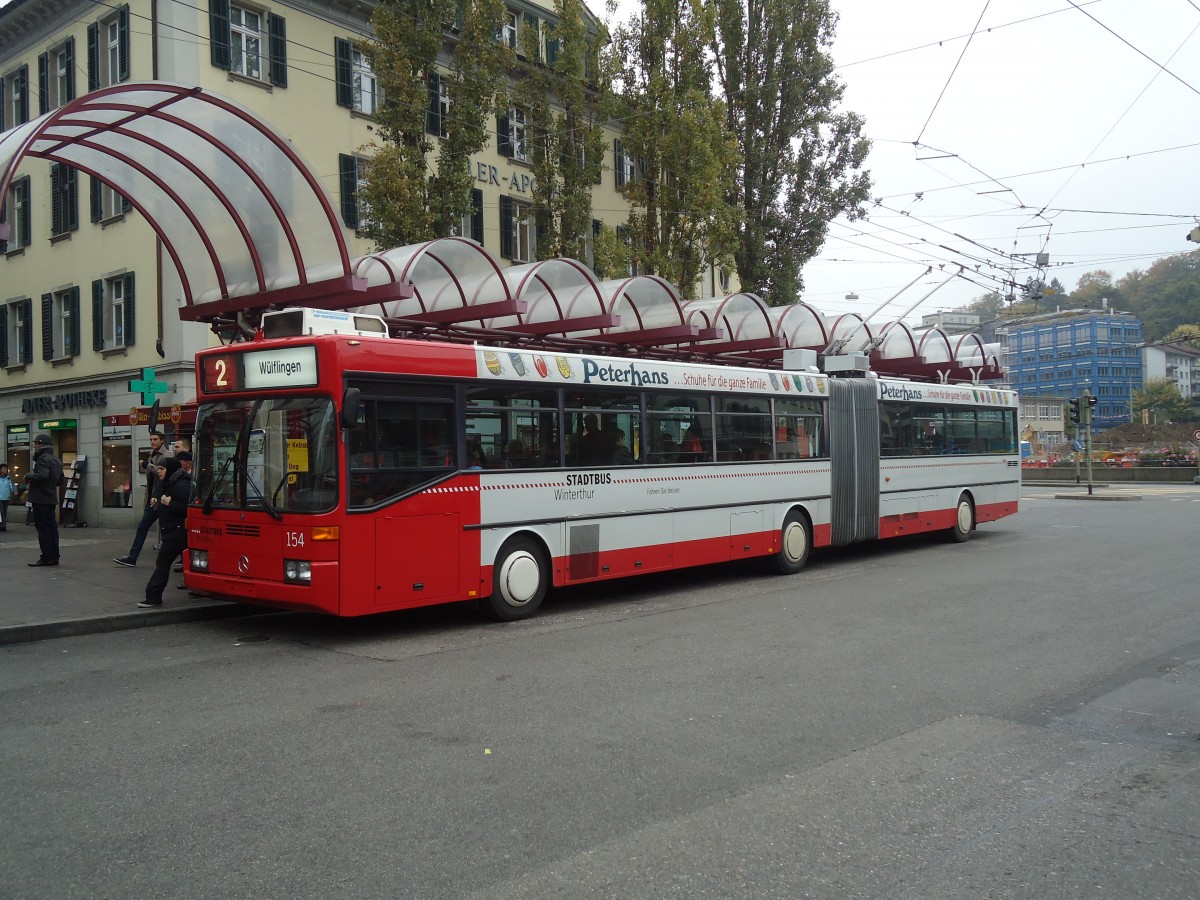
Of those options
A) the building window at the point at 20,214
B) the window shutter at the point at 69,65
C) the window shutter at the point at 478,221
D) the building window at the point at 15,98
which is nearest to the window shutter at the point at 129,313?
the window shutter at the point at 69,65

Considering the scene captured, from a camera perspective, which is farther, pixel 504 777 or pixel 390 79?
pixel 390 79

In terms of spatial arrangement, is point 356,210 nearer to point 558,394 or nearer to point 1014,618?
point 558,394

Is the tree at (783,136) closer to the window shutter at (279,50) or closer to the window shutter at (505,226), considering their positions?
the window shutter at (505,226)

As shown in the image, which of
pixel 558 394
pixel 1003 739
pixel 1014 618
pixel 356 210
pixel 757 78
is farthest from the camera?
pixel 757 78

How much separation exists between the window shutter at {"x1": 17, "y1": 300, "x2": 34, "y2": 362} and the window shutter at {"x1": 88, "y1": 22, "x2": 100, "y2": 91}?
21.8 ft

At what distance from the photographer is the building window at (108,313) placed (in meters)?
22.8

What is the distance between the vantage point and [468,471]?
9.88 metres

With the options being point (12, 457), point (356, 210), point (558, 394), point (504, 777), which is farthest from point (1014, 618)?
point (12, 457)

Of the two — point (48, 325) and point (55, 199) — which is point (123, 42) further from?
point (48, 325)

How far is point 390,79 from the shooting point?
16562 mm

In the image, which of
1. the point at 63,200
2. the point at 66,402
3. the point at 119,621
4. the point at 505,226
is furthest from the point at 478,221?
the point at 119,621

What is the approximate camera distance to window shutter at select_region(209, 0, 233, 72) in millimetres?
19797

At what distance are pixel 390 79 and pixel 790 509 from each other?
31.9 ft

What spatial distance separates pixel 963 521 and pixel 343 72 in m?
16.4
